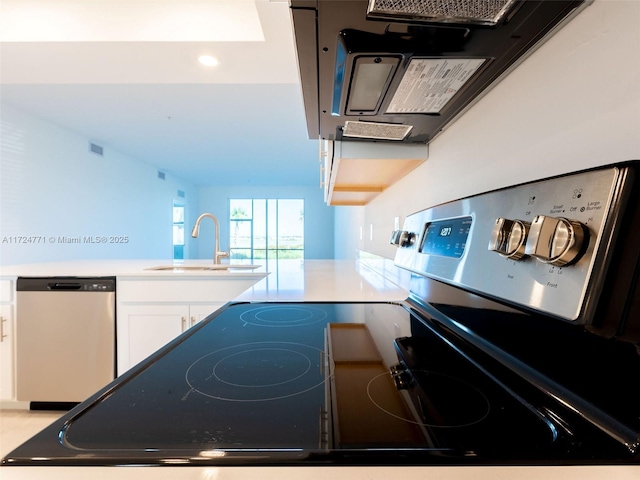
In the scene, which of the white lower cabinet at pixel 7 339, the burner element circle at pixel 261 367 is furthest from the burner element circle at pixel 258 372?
the white lower cabinet at pixel 7 339

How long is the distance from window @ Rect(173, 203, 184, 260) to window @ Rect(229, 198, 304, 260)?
1418 millimetres

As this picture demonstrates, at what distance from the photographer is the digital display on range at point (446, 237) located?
2.06 feet

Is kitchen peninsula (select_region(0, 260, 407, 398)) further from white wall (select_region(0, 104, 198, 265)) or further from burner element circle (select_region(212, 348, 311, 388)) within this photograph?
white wall (select_region(0, 104, 198, 265))

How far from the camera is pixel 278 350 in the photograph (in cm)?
54

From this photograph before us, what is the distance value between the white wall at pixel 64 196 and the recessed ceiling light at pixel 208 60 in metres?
2.51

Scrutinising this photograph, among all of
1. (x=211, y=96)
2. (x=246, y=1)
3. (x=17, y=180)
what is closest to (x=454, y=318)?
(x=246, y=1)

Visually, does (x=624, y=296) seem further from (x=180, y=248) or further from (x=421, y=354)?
(x=180, y=248)

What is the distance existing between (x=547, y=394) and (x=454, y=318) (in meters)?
0.26

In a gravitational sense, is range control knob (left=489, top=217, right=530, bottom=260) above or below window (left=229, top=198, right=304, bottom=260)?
above

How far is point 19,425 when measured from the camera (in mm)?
1755

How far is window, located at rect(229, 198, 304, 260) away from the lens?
842 centimetres

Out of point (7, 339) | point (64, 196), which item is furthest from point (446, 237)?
point (64, 196)

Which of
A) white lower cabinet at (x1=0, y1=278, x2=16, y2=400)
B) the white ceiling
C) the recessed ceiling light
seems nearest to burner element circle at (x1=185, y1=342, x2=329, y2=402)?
the white ceiling

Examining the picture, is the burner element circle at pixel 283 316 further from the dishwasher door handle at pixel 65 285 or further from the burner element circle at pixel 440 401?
the dishwasher door handle at pixel 65 285
